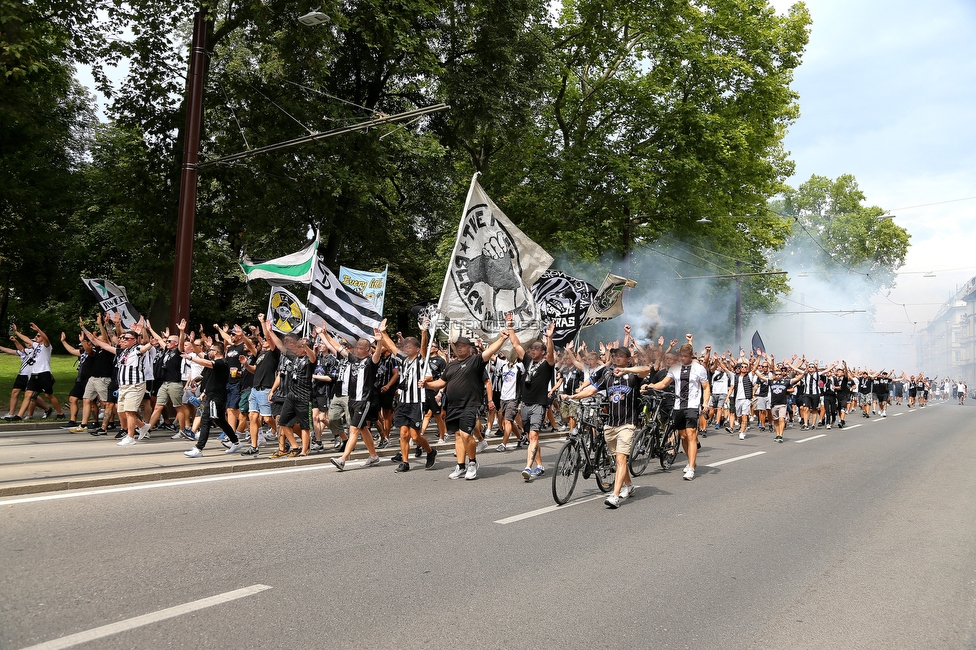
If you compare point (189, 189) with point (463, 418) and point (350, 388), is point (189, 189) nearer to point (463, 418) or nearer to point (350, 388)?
point (350, 388)

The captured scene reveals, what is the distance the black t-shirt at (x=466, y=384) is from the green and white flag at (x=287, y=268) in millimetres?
5466

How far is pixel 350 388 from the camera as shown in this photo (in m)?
10.9

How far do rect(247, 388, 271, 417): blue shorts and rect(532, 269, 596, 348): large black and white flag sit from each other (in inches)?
283

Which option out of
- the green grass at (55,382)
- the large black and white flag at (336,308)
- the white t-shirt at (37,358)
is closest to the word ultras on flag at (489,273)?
the large black and white flag at (336,308)

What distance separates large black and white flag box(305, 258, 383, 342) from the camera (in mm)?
13945

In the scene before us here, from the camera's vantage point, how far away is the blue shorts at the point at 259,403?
1135cm

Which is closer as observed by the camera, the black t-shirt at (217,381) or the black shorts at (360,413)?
the black shorts at (360,413)

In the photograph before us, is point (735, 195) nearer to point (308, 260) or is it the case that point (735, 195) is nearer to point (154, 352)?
point (308, 260)

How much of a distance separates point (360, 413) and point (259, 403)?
2015 mm

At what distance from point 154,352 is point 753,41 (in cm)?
2270

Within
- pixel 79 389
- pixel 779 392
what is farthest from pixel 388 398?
pixel 779 392

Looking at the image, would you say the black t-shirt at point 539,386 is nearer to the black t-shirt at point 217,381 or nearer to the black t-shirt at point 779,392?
the black t-shirt at point 217,381

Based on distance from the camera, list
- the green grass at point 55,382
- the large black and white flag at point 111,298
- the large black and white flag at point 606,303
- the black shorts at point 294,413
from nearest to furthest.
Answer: the black shorts at point 294,413 → the large black and white flag at point 111,298 → the large black and white flag at point 606,303 → the green grass at point 55,382

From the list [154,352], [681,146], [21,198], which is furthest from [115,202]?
[681,146]
